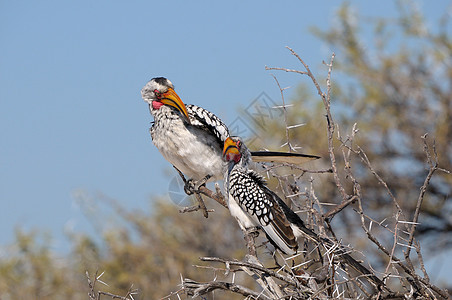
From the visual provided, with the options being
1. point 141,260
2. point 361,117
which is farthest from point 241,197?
point 141,260

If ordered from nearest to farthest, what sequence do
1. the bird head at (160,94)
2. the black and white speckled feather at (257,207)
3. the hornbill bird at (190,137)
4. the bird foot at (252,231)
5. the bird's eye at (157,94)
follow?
1. the black and white speckled feather at (257,207)
2. the bird foot at (252,231)
3. the hornbill bird at (190,137)
4. the bird head at (160,94)
5. the bird's eye at (157,94)

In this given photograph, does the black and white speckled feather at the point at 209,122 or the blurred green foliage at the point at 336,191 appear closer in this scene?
the black and white speckled feather at the point at 209,122

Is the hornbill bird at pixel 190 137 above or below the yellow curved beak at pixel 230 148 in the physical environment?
above

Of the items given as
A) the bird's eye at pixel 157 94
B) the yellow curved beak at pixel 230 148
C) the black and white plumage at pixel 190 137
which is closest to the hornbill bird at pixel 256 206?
the yellow curved beak at pixel 230 148

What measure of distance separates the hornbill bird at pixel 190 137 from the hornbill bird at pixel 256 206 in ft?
0.38

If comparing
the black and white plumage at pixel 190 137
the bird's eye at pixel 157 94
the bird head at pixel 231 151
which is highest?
the bird's eye at pixel 157 94

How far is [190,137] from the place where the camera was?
3.84 metres

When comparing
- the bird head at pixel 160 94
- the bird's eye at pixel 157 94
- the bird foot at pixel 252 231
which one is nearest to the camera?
the bird foot at pixel 252 231

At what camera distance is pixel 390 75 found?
8.59 m

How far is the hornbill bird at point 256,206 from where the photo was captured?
11.4 ft

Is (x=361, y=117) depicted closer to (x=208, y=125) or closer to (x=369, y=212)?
(x=369, y=212)

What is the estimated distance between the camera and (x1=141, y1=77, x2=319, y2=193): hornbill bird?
383cm

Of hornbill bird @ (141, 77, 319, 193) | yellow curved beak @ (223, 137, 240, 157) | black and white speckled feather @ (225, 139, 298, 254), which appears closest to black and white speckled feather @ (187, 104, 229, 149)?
hornbill bird @ (141, 77, 319, 193)

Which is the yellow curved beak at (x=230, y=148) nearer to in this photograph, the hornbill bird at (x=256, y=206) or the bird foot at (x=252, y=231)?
the hornbill bird at (x=256, y=206)
